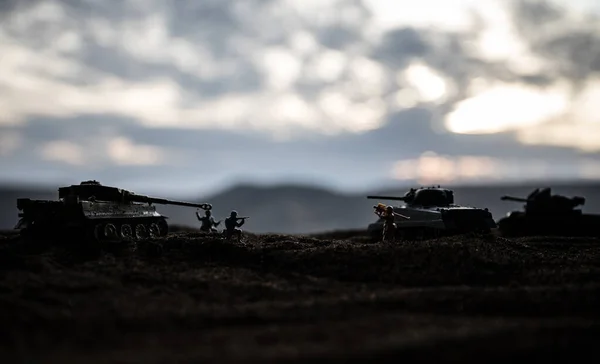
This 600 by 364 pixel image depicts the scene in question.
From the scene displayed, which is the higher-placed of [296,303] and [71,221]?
[71,221]

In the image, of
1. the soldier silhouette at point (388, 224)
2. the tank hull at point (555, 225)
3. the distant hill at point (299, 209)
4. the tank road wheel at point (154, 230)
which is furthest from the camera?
the distant hill at point (299, 209)

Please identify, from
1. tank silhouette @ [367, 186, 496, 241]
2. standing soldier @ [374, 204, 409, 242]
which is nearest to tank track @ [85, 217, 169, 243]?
standing soldier @ [374, 204, 409, 242]

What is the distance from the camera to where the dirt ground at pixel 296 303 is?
9172 mm

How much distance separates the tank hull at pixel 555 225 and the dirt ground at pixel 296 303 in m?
8.88

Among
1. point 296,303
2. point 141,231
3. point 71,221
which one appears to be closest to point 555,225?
point 141,231

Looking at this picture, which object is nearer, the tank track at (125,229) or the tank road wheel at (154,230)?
the tank track at (125,229)

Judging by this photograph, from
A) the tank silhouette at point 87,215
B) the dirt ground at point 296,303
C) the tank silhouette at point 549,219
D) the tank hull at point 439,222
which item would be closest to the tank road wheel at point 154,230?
the tank silhouette at point 87,215

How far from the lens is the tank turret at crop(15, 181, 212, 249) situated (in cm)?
1880

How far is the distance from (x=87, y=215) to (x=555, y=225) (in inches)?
829

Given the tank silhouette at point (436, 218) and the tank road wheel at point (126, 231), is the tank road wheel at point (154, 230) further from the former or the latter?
the tank silhouette at point (436, 218)

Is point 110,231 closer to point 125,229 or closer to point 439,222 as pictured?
point 125,229

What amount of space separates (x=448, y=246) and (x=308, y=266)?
4362mm

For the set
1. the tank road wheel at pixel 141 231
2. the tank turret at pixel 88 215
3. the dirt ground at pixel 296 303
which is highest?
the tank turret at pixel 88 215

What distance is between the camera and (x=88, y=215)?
18.7m
